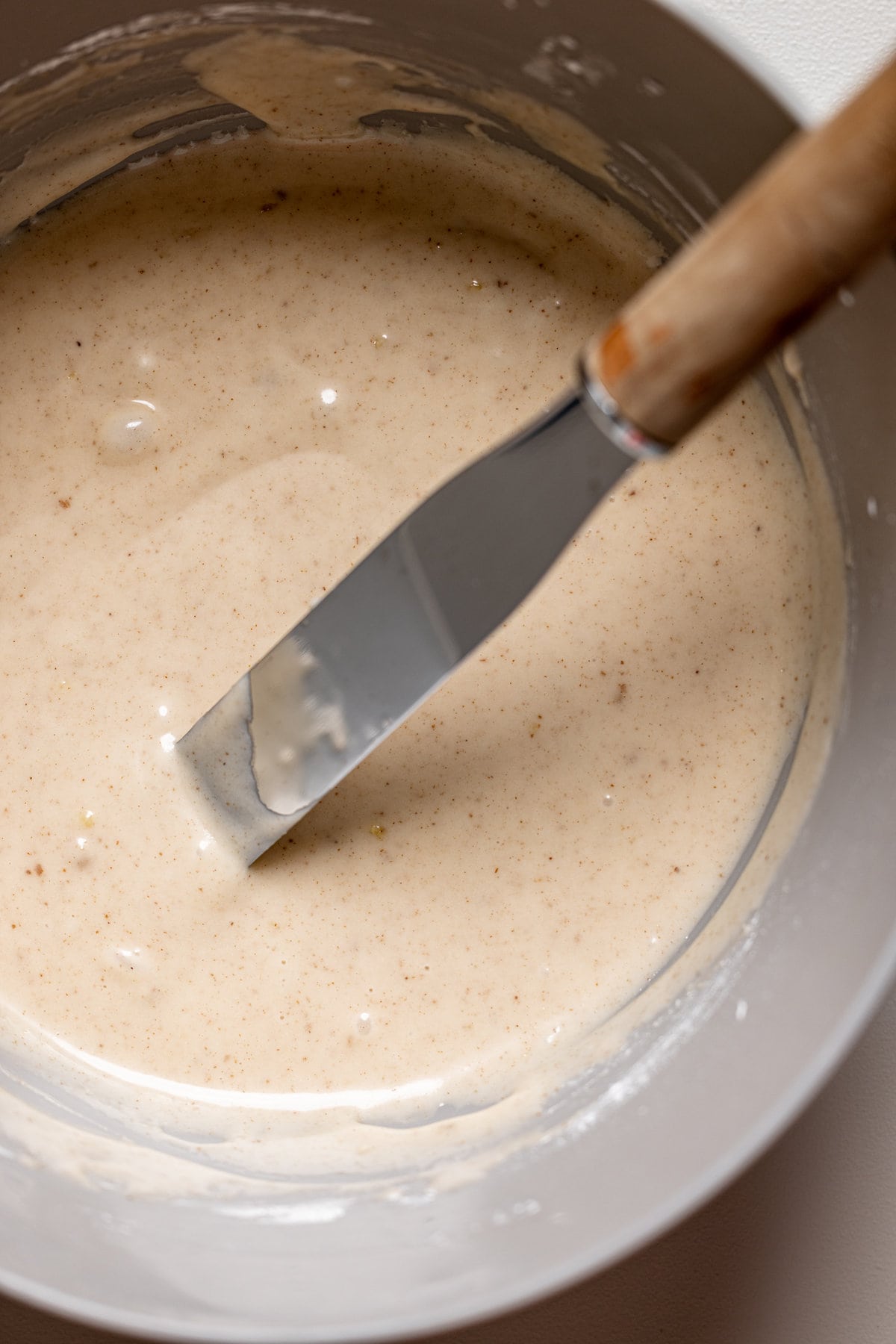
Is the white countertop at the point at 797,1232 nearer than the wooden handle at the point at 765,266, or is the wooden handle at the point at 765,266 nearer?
the wooden handle at the point at 765,266

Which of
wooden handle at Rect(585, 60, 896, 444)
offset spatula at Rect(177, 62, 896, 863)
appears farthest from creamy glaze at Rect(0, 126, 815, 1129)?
wooden handle at Rect(585, 60, 896, 444)

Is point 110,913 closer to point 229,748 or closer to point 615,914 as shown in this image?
point 229,748

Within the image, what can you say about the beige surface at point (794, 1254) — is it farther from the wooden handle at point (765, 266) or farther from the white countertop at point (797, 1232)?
the wooden handle at point (765, 266)

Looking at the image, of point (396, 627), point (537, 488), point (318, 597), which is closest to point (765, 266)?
point (537, 488)

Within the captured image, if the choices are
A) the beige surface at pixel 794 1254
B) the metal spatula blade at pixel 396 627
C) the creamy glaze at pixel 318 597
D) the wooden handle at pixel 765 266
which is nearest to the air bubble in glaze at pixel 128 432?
the creamy glaze at pixel 318 597

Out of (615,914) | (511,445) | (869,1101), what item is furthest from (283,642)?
(869,1101)

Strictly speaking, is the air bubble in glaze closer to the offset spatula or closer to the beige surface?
the offset spatula
